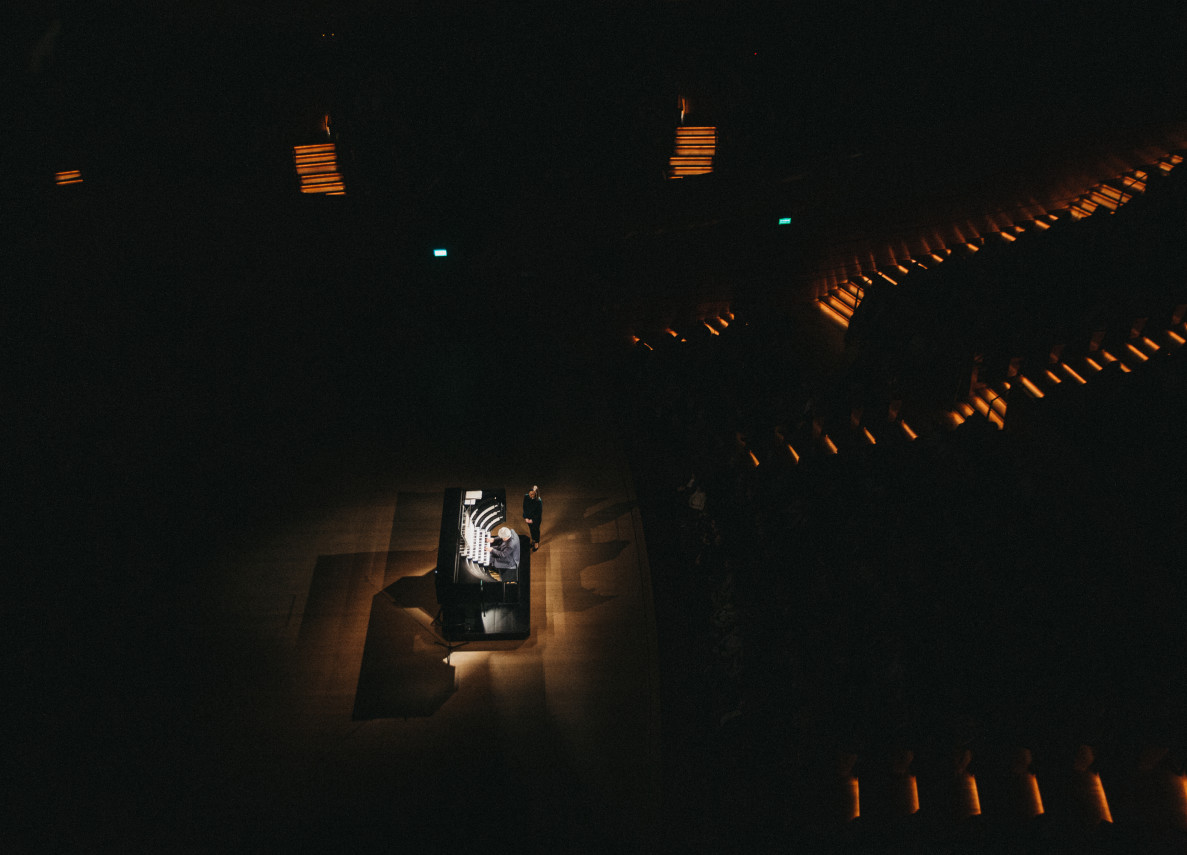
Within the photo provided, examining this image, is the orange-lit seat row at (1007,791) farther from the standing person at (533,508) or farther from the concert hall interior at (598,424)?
the standing person at (533,508)

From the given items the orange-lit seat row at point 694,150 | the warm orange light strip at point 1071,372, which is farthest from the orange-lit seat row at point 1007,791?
the orange-lit seat row at point 694,150

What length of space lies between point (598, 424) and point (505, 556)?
1832 mm

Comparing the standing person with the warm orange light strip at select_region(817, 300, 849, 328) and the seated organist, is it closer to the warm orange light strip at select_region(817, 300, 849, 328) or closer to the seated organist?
the seated organist

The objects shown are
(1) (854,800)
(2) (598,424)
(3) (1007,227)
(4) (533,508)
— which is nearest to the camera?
(1) (854,800)

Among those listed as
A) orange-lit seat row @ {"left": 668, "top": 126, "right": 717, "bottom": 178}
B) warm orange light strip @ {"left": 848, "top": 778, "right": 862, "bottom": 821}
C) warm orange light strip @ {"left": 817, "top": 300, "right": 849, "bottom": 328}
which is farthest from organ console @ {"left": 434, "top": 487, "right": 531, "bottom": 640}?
orange-lit seat row @ {"left": 668, "top": 126, "right": 717, "bottom": 178}

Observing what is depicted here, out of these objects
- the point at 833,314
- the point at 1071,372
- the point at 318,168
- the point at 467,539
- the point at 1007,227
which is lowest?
the point at 467,539

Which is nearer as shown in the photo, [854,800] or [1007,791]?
[1007,791]

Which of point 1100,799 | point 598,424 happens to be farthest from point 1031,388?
point 598,424

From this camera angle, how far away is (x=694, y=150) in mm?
8695

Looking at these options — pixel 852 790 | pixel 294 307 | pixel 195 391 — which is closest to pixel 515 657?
pixel 852 790

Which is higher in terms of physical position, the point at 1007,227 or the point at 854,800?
the point at 1007,227

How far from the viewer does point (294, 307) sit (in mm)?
6934

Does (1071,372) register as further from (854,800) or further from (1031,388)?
(854,800)

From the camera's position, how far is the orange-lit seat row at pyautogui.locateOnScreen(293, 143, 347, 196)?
8102 mm
